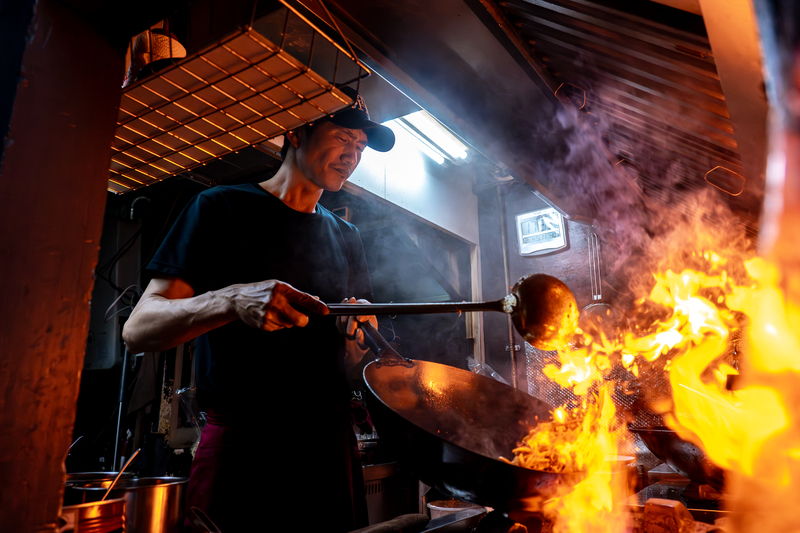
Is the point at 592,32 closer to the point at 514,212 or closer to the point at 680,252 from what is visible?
the point at 680,252

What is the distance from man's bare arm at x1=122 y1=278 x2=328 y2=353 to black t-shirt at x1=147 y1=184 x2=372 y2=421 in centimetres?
14

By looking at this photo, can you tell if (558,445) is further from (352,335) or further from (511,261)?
(511,261)

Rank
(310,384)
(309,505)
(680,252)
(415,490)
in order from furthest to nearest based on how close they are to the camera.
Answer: (680,252) → (415,490) → (310,384) → (309,505)

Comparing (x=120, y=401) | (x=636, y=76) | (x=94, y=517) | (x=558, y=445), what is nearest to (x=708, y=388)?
(x=558, y=445)

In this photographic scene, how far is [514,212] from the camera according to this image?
17.3 feet

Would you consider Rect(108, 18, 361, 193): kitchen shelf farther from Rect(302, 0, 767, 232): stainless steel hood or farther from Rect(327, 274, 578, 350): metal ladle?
Rect(327, 274, 578, 350): metal ladle

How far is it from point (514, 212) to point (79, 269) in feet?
16.2

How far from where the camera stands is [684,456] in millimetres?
1629

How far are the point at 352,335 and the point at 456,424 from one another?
504 millimetres

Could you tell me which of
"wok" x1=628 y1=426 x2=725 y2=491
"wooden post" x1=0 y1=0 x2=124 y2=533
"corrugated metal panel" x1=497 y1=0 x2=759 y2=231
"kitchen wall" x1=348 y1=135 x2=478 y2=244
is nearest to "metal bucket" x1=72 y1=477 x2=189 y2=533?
"wooden post" x1=0 y1=0 x2=124 y2=533

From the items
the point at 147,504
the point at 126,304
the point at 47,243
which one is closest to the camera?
the point at 47,243

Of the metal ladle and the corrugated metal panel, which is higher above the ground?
the corrugated metal panel

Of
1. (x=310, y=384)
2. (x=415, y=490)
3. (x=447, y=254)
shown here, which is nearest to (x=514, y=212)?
(x=447, y=254)

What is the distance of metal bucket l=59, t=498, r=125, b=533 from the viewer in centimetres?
68
